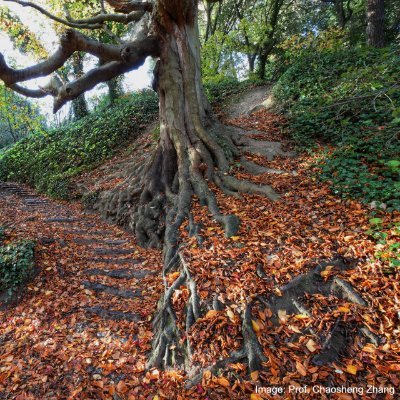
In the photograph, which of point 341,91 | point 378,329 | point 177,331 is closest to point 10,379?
point 177,331

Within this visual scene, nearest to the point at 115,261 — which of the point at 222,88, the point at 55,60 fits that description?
the point at 55,60

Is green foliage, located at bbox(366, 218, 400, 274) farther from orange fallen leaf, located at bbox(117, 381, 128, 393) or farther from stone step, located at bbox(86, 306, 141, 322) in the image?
stone step, located at bbox(86, 306, 141, 322)

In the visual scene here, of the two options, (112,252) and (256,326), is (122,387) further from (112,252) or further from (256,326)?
(112,252)

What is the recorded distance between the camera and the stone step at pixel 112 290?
421 centimetres

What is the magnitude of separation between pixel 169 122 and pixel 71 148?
736cm

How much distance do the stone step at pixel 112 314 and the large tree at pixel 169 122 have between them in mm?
933

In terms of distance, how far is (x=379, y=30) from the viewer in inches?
347

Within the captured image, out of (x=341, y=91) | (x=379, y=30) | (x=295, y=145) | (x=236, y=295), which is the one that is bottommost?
(x=236, y=295)

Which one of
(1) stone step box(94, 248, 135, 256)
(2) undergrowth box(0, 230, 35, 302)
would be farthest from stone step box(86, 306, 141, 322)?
(1) stone step box(94, 248, 135, 256)

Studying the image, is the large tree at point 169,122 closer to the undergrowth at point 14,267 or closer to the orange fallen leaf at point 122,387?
the orange fallen leaf at point 122,387

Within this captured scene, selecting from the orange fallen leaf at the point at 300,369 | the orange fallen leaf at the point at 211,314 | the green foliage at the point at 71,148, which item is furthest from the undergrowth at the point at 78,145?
the orange fallen leaf at the point at 300,369

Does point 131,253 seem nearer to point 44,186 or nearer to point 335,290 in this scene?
point 335,290

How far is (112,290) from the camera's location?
4332mm

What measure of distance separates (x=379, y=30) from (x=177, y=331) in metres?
11.1
